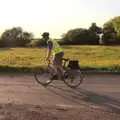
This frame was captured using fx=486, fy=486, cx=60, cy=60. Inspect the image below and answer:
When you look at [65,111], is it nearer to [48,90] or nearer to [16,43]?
[48,90]

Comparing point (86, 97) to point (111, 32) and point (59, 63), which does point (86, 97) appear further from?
point (111, 32)

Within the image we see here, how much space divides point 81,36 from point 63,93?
32966mm

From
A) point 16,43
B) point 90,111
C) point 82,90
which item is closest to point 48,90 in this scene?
point 82,90

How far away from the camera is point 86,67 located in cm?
2078

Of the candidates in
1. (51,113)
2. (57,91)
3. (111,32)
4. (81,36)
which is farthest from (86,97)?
(111,32)

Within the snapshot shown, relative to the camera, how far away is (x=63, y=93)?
13.9 metres

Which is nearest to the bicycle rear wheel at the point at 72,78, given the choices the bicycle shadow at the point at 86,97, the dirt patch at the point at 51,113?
the bicycle shadow at the point at 86,97

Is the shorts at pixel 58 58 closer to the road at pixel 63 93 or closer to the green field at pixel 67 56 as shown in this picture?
the road at pixel 63 93

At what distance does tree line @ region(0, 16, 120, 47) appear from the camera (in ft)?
145

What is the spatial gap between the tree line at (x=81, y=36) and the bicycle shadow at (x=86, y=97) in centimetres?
2809

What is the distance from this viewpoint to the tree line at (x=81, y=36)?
44344 mm

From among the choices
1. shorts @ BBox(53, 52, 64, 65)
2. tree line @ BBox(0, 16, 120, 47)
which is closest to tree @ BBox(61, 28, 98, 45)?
tree line @ BBox(0, 16, 120, 47)

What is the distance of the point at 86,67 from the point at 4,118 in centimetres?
1119

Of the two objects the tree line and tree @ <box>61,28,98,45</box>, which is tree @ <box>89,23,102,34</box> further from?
tree @ <box>61,28,98,45</box>
